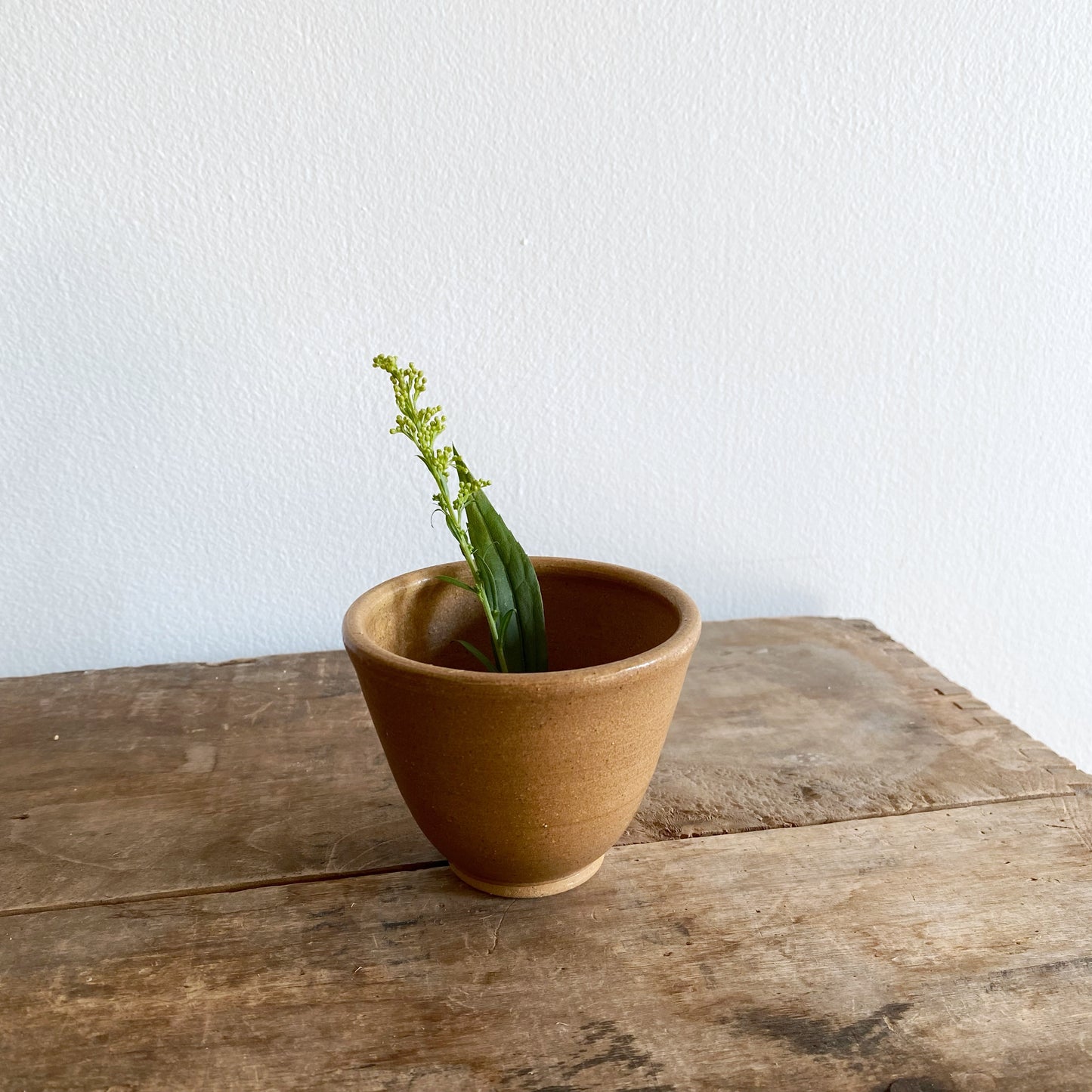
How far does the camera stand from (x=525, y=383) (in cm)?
72

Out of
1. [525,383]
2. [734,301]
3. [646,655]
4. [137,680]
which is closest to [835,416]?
[734,301]

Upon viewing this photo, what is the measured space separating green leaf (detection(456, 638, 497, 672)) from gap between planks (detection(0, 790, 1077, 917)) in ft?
0.32

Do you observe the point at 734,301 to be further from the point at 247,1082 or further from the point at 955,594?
the point at 247,1082

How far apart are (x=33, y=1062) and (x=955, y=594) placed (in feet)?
2.49

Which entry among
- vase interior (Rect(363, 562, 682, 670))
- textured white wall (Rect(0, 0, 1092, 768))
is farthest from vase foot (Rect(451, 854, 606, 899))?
textured white wall (Rect(0, 0, 1092, 768))

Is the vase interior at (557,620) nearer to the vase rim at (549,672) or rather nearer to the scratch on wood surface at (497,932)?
the vase rim at (549,672)

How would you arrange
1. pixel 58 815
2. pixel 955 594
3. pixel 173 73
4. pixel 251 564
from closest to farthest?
pixel 58 815 < pixel 173 73 < pixel 251 564 < pixel 955 594

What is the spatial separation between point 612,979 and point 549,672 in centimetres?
13

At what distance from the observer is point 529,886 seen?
430 mm

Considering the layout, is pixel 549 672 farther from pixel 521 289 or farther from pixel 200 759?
pixel 521 289

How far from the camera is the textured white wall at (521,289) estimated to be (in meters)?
0.64

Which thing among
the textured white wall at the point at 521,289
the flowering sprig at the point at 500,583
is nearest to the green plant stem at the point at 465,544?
the flowering sprig at the point at 500,583

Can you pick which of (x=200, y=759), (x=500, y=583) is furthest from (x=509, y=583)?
(x=200, y=759)

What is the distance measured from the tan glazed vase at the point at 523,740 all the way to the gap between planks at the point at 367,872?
37 millimetres
